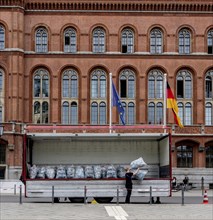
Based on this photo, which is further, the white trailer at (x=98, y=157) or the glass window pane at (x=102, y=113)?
the glass window pane at (x=102, y=113)

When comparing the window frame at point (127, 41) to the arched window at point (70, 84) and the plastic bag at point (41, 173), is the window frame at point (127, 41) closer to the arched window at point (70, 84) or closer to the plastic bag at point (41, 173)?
the arched window at point (70, 84)

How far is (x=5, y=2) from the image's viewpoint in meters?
64.2

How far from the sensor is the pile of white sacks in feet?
127

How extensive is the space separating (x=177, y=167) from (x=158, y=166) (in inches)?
961

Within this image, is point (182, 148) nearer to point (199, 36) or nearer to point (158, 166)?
point (199, 36)

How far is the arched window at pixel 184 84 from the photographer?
218 feet

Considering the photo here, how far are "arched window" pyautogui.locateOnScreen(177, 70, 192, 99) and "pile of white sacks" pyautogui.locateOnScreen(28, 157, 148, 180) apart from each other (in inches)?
1100

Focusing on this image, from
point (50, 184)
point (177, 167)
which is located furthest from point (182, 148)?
point (50, 184)

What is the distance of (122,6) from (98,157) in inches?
1085

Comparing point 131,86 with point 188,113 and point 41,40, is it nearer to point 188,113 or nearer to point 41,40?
point 188,113

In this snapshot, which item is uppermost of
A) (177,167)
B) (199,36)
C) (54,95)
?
(199,36)

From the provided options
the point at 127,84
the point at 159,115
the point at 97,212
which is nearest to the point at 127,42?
the point at 127,84

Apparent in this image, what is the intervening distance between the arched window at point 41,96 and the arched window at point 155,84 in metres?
8.81

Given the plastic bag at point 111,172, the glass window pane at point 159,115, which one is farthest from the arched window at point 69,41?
the plastic bag at point 111,172
